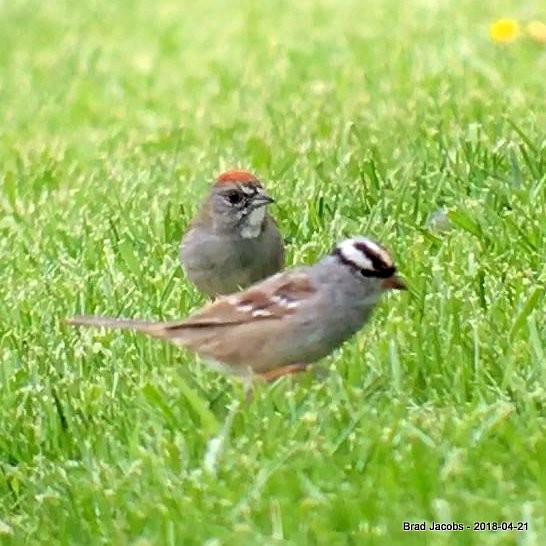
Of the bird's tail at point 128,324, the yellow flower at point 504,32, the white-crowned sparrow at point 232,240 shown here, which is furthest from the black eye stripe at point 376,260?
the yellow flower at point 504,32

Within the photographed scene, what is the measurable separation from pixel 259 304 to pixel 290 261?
1.46 m

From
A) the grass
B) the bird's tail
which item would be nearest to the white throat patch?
the grass

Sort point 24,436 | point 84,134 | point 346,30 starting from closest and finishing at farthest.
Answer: point 24,436
point 84,134
point 346,30

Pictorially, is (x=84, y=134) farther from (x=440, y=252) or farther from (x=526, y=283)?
(x=526, y=283)

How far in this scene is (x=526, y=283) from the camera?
19.3 ft

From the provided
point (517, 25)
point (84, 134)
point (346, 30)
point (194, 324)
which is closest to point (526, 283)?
point (194, 324)

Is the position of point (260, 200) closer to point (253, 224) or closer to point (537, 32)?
point (253, 224)

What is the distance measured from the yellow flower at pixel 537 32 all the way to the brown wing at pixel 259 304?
560cm

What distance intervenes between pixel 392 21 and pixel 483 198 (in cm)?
562

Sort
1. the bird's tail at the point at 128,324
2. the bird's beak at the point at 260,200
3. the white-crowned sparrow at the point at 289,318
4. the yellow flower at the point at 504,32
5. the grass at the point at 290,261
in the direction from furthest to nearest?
the yellow flower at the point at 504,32
the bird's beak at the point at 260,200
the bird's tail at the point at 128,324
the white-crowned sparrow at the point at 289,318
the grass at the point at 290,261

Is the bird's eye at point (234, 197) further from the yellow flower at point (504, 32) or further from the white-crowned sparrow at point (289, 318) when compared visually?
the yellow flower at point (504, 32)

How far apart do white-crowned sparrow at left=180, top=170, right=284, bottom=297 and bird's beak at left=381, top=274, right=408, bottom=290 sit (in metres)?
1.28

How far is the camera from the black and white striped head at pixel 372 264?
5.49m

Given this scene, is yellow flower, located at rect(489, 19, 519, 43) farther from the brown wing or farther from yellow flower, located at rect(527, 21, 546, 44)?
the brown wing
